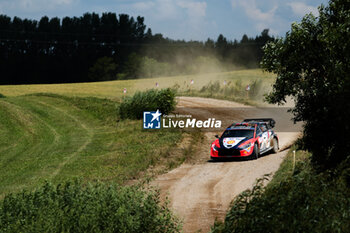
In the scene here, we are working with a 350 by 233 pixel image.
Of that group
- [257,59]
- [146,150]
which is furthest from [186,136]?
[257,59]

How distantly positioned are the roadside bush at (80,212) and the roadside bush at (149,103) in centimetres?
2393

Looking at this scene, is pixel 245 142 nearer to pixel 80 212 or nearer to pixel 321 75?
pixel 321 75

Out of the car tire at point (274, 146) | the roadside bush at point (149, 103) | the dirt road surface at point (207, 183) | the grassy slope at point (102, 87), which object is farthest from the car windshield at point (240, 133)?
the grassy slope at point (102, 87)

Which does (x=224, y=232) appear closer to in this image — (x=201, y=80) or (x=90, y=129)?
(x=90, y=129)

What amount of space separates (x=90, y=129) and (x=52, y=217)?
87.3ft

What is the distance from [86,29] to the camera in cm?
12406

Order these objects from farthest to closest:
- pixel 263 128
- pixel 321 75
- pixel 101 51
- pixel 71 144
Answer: pixel 101 51 < pixel 71 144 < pixel 263 128 < pixel 321 75

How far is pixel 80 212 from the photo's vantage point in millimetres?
11367

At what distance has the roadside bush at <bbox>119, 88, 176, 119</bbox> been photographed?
36781mm

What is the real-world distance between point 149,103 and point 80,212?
2561 cm

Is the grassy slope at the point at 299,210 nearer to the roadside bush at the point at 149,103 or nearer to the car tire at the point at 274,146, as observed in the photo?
the car tire at the point at 274,146

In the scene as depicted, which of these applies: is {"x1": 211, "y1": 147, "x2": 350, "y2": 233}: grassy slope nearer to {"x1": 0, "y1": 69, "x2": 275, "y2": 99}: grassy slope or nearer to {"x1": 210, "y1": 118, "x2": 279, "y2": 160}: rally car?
{"x1": 210, "y1": 118, "x2": 279, "y2": 160}: rally car

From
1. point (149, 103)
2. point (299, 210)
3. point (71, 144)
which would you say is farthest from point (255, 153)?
point (299, 210)

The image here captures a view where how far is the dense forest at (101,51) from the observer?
107000 millimetres
